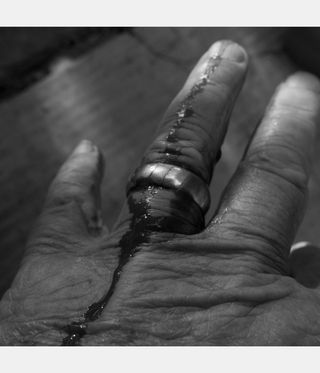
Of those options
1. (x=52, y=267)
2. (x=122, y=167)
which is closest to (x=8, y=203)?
(x=122, y=167)

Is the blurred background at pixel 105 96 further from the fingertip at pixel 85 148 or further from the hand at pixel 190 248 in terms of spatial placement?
the hand at pixel 190 248

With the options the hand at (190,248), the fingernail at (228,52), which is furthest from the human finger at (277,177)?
the fingernail at (228,52)

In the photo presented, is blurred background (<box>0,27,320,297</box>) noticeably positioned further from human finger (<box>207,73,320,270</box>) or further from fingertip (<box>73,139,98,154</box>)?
human finger (<box>207,73,320,270</box>)

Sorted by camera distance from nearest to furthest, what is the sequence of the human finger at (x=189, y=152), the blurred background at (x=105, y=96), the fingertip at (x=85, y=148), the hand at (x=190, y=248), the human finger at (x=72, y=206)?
the hand at (x=190, y=248), the human finger at (x=189, y=152), the human finger at (x=72, y=206), the fingertip at (x=85, y=148), the blurred background at (x=105, y=96)

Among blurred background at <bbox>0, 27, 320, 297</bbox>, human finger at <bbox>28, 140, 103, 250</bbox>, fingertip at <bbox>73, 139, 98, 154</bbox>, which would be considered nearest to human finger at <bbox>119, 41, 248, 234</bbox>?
human finger at <bbox>28, 140, 103, 250</bbox>

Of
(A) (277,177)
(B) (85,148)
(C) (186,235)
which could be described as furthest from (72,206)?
(A) (277,177)

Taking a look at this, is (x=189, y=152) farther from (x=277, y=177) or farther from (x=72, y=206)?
(x=72, y=206)

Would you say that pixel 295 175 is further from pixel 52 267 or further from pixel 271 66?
pixel 271 66
